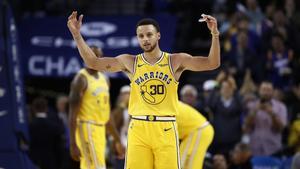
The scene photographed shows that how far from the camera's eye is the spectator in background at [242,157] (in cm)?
1195

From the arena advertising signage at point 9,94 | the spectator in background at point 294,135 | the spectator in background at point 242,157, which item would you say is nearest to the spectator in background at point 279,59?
the spectator in background at point 294,135

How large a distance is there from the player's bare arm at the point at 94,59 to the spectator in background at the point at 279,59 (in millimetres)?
6840

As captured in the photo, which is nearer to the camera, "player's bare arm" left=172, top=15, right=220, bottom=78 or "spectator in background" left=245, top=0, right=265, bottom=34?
"player's bare arm" left=172, top=15, right=220, bottom=78

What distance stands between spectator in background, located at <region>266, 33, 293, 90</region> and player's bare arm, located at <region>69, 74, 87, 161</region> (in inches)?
215

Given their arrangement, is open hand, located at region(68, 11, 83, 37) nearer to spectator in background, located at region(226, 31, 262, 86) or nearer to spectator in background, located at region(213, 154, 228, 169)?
spectator in background, located at region(213, 154, 228, 169)

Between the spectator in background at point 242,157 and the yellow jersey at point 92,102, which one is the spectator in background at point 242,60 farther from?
the yellow jersey at point 92,102

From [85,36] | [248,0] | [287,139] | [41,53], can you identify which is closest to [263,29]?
[248,0]

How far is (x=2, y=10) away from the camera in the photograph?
32.1 ft

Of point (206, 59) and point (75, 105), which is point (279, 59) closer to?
point (75, 105)

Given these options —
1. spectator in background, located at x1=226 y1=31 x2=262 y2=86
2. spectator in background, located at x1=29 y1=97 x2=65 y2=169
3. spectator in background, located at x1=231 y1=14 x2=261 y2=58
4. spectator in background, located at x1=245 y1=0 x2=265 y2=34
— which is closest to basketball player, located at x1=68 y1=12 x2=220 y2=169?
spectator in background, located at x1=29 y1=97 x2=65 y2=169

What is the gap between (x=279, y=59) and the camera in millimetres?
14305

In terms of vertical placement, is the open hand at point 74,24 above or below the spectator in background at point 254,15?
above

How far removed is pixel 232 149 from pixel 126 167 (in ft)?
17.3

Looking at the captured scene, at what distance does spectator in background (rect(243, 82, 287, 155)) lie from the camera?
41.6 ft
